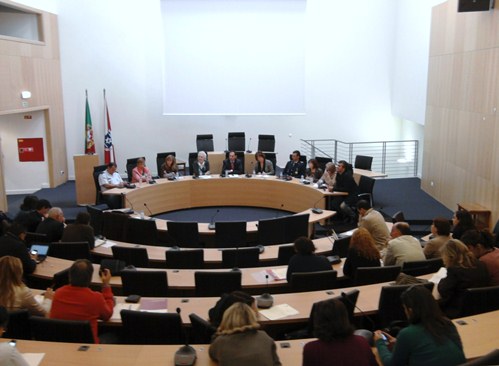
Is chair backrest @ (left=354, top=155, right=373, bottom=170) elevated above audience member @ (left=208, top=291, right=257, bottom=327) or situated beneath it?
situated beneath

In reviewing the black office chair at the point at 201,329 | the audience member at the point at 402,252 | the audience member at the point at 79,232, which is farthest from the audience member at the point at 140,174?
the black office chair at the point at 201,329

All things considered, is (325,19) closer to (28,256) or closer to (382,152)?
(382,152)

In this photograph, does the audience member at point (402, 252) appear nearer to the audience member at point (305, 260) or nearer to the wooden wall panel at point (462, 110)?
the audience member at point (305, 260)

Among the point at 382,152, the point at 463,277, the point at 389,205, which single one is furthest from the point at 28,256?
the point at 382,152

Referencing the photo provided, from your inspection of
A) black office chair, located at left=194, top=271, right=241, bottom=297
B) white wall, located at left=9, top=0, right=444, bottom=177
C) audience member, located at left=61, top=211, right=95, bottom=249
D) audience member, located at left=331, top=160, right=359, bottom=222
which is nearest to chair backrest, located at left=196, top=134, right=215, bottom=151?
white wall, located at left=9, top=0, right=444, bottom=177

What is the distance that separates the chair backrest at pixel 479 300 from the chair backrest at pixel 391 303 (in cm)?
32

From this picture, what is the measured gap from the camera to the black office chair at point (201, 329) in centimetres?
390

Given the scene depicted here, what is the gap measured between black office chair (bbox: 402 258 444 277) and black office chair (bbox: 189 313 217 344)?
8.09ft

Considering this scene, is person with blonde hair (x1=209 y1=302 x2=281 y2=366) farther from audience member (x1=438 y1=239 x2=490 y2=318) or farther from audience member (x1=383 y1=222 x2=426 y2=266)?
audience member (x1=383 y1=222 x2=426 y2=266)

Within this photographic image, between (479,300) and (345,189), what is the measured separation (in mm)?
5748

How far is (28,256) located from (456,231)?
17.2ft

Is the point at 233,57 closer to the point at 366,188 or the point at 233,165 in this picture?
the point at 233,165

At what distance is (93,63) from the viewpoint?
1430 centimetres

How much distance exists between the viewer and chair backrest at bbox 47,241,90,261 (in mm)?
6340
